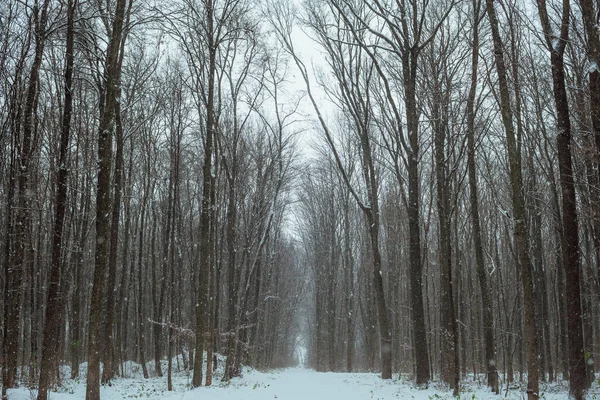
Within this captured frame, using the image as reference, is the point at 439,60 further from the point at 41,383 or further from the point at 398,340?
the point at 398,340

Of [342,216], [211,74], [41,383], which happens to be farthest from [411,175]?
[342,216]

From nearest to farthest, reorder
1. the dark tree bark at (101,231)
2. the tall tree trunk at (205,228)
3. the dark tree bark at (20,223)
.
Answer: the dark tree bark at (101,231) < the dark tree bark at (20,223) < the tall tree trunk at (205,228)

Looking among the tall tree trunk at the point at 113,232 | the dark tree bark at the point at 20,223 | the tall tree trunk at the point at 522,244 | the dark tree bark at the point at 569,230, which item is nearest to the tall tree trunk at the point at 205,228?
the tall tree trunk at the point at 113,232

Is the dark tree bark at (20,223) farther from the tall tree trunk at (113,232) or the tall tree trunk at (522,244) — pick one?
the tall tree trunk at (522,244)

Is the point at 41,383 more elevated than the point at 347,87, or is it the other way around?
the point at 347,87

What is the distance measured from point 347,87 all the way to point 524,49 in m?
5.85

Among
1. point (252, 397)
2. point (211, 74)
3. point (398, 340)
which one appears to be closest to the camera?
point (252, 397)

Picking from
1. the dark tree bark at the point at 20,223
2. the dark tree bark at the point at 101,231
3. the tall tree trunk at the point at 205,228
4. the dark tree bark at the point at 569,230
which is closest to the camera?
the dark tree bark at the point at 569,230

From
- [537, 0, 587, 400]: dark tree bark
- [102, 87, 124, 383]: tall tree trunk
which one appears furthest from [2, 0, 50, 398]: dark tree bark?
[537, 0, 587, 400]: dark tree bark

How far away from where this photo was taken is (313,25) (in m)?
16.2

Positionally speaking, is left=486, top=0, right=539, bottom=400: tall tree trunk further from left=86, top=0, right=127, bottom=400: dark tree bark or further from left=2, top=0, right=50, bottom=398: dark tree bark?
left=2, top=0, right=50, bottom=398: dark tree bark

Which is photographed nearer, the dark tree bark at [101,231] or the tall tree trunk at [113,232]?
the dark tree bark at [101,231]

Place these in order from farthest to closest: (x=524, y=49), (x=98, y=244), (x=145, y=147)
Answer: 1. (x=145, y=147)
2. (x=524, y=49)
3. (x=98, y=244)

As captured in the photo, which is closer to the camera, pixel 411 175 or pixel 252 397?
pixel 252 397
